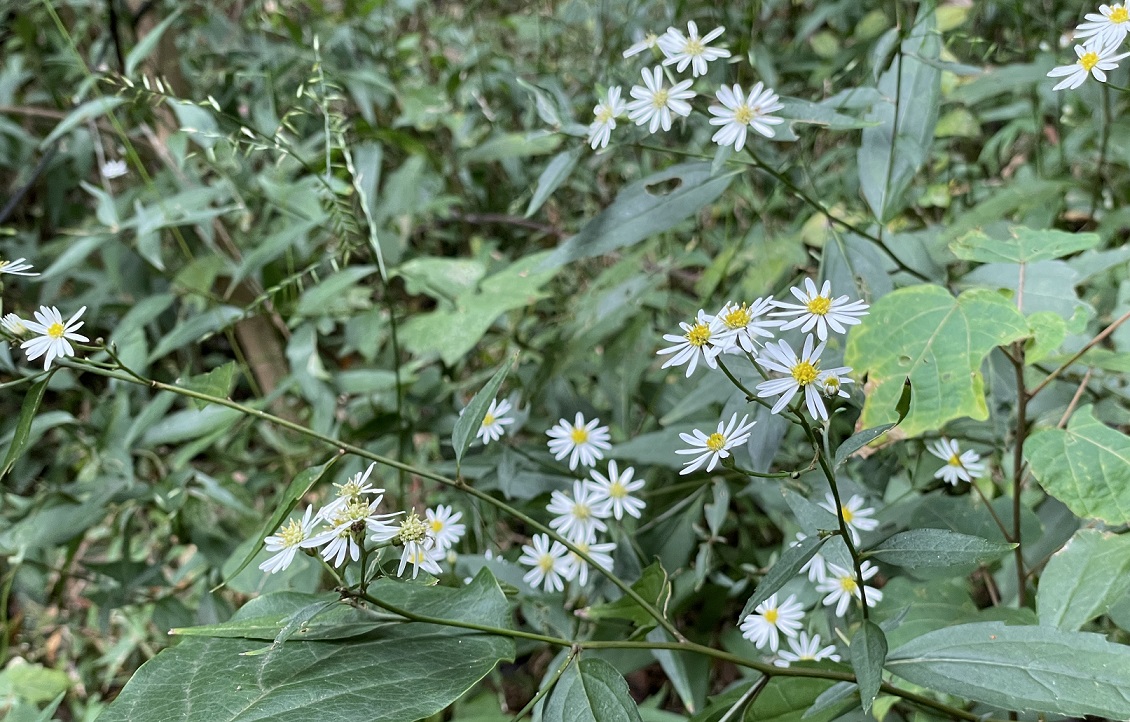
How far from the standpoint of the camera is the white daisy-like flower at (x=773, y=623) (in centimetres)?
72

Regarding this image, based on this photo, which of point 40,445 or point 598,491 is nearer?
point 598,491

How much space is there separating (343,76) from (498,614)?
3.67 ft

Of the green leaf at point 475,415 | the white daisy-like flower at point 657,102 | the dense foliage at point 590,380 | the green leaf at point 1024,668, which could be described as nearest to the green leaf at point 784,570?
the dense foliage at point 590,380

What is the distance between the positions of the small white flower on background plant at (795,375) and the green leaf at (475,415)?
181 mm

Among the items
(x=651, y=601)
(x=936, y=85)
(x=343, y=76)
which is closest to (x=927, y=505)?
(x=651, y=601)

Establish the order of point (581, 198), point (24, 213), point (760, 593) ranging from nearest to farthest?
point (760, 593) < point (581, 198) < point (24, 213)

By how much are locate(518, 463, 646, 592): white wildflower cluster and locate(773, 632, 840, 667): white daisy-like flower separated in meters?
0.17

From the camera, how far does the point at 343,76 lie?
1.40 m

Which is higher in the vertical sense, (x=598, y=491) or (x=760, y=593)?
(x=760, y=593)

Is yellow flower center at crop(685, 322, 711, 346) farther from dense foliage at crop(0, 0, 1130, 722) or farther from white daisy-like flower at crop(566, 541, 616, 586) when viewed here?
white daisy-like flower at crop(566, 541, 616, 586)

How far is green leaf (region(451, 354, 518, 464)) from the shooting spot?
1.90 feet

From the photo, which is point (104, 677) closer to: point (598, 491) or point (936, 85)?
point (598, 491)

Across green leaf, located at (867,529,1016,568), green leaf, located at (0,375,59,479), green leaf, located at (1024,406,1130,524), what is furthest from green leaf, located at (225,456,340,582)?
green leaf, located at (1024,406,1130,524)

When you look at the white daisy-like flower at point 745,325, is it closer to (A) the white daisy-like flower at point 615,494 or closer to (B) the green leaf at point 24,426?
(A) the white daisy-like flower at point 615,494
